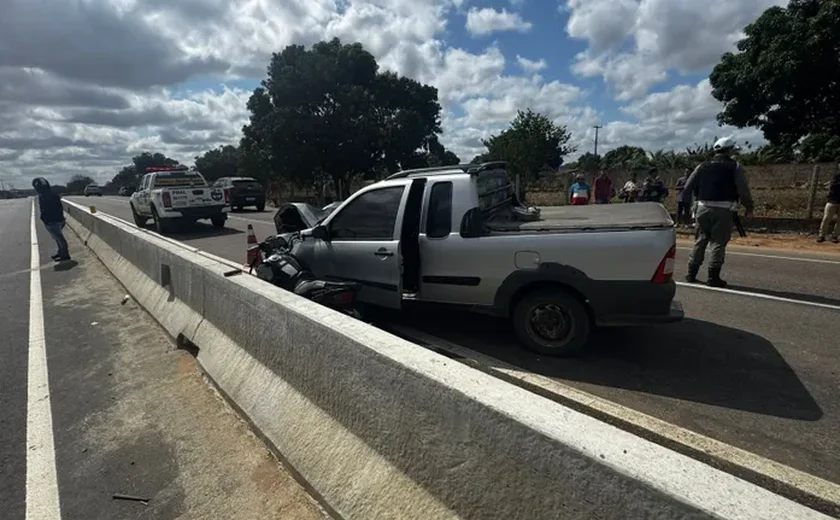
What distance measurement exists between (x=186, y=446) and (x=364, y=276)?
234cm

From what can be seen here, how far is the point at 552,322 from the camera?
4.32m

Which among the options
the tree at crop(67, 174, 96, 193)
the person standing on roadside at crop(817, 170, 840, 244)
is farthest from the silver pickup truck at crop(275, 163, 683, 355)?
the tree at crop(67, 174, 96, 193)

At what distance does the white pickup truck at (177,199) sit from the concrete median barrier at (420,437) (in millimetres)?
12619

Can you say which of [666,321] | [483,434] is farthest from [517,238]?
[483,434]

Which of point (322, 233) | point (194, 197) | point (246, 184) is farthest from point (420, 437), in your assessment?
point (246, 184)

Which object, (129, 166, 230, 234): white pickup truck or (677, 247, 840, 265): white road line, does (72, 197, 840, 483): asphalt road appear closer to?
(677, 247, 840, 265): white road line

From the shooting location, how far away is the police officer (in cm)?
635

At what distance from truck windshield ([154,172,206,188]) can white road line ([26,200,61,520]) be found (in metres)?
11.1

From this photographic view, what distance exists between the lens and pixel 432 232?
4762 millimetres

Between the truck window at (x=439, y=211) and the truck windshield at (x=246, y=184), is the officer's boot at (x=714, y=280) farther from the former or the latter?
the truck windshield at (x=246, y=184)

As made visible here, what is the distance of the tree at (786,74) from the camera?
458 inches

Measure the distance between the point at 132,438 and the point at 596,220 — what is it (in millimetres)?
4060

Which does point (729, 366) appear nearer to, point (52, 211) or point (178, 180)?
point (52, 211)

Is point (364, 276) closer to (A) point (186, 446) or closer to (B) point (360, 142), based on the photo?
(A) point (186, 446)
